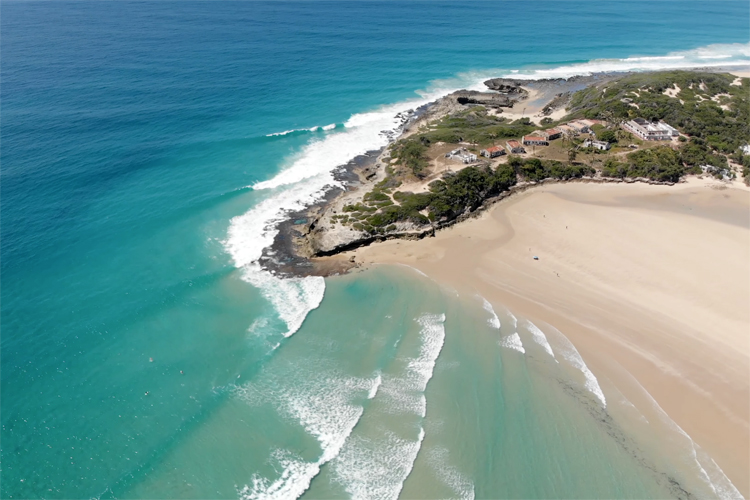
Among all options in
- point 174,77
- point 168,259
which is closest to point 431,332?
point 168,259

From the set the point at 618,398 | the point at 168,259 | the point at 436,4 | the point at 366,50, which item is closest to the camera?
the point at 618,398

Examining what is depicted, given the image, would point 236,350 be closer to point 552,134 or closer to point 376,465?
point 376,465

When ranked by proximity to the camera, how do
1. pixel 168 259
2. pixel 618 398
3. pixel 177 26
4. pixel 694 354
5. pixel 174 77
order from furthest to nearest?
pixel 177 26 < pixel 174 77 < pixel 168 259 < pixel 694 354 < pixel 618 398

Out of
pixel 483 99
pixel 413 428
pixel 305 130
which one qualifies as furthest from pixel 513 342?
pixel 483 99

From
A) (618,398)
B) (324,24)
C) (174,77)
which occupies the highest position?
(324,24)

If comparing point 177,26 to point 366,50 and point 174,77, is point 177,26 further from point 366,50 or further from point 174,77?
point 366,50

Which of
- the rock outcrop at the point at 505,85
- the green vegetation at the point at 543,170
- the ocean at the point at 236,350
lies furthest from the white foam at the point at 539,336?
the rock outcrop at the point at 505,85

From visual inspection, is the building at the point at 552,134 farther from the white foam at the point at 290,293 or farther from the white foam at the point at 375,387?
the white foam at the point at 375,387
